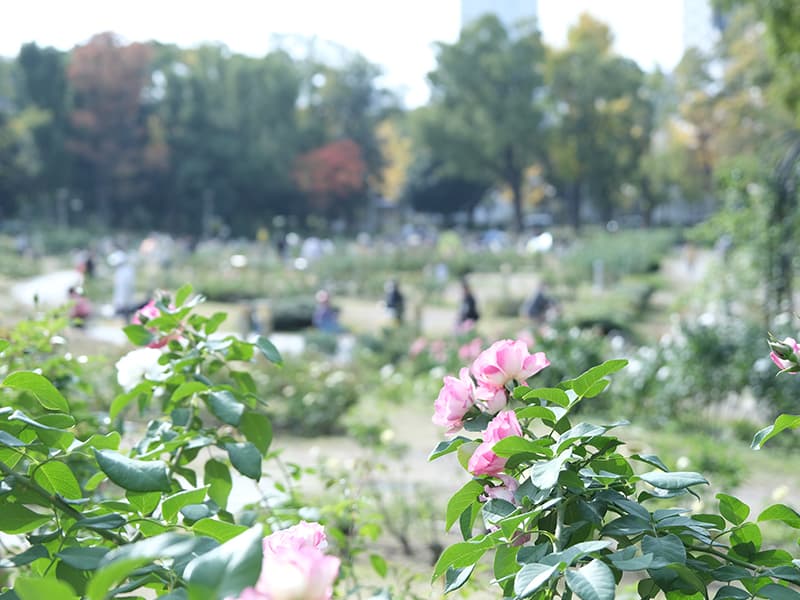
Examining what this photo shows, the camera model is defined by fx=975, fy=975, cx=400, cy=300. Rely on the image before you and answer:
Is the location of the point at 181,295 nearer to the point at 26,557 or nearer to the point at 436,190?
the point at 26,557

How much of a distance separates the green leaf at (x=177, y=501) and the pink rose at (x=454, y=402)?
1.32 feet

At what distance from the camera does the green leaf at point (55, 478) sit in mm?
1546

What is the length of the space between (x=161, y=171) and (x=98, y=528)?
148 ft

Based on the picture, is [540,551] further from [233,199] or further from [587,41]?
[587,41]

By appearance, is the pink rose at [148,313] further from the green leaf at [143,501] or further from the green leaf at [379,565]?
the green leaf at [379,565]

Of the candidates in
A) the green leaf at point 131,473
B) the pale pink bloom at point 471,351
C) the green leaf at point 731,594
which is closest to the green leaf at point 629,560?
the green leaf at point 731,594

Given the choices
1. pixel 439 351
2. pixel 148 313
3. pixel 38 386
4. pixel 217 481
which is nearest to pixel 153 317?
pixel 148 313

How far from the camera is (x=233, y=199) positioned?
150ft

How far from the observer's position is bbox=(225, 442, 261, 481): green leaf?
1.89 m

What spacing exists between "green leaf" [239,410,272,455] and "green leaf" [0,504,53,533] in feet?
2.12

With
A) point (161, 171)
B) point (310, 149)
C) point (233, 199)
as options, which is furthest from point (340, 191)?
point (161, 171)

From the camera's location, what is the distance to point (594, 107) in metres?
51.0

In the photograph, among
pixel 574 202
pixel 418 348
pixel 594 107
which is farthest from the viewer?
Result: pixel 574 202

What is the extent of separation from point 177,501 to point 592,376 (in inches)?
25.8
